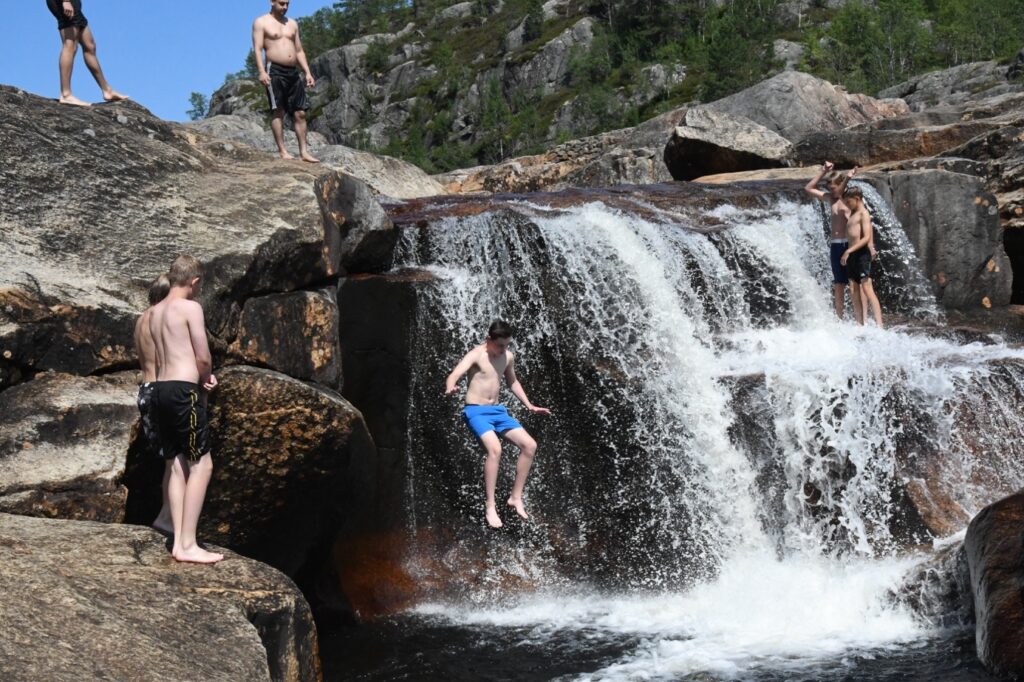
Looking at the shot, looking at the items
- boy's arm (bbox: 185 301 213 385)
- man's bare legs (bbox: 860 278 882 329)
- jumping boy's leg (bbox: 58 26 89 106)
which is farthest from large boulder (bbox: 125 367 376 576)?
man's bare legs (bbox: 860 278 882 329)

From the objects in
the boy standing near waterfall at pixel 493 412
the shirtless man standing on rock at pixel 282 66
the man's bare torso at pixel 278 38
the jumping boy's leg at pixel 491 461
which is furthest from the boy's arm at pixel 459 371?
the man's bare torso at pixel 278 38

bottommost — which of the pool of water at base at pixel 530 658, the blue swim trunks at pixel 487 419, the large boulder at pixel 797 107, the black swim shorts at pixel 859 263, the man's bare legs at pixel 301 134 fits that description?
the pool of water at base at pixel 530 658

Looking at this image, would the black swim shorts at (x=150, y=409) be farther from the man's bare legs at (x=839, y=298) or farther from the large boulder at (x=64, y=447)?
the man's bare legs at (x=839, y=298)

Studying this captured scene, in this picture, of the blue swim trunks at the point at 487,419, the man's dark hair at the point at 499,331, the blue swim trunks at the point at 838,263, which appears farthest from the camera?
the blue swim trunks at the point at 838,263

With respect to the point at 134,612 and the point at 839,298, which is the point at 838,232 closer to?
the point at 839,298

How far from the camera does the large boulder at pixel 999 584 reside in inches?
268

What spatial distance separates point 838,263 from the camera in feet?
42.3

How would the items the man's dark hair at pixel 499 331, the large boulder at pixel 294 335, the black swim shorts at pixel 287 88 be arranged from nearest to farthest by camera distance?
the man's dark hair at pixel 499 331, the large boulder at pixel 294 335, the black swim shorts at pixel 287 88

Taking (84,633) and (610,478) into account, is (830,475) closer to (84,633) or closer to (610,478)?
(610,478)

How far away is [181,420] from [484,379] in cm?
271

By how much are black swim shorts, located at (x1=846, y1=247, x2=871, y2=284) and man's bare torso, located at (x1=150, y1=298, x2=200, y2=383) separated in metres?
8.93

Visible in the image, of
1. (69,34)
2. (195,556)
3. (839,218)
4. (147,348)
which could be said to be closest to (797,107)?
(839,218)

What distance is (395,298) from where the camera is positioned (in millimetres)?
10633

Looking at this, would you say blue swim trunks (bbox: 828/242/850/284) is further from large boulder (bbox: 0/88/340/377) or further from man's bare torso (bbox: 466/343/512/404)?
large boulder (bbox: 0/88/340/377)
